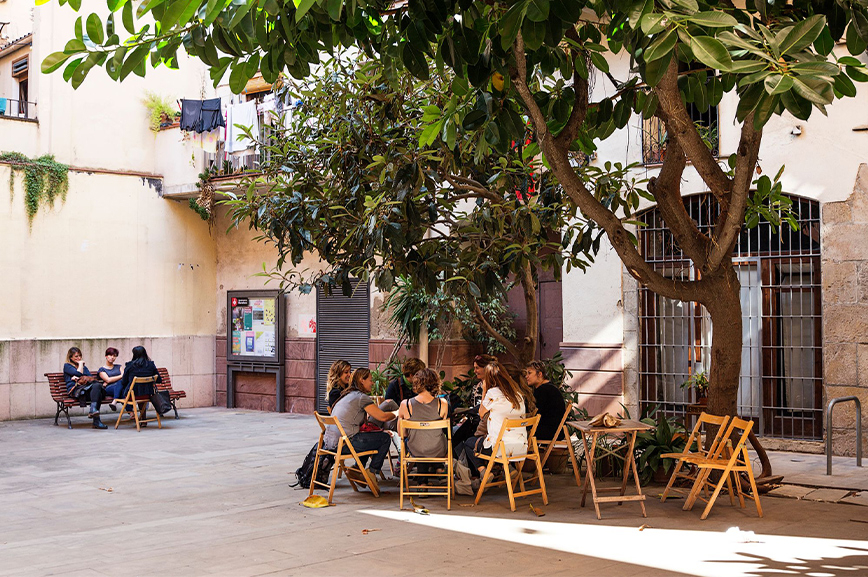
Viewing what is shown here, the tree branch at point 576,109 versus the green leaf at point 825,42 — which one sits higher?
the tree branch at point 576,109

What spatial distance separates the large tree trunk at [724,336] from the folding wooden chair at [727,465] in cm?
37

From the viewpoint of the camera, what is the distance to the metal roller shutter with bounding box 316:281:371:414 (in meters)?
16.1

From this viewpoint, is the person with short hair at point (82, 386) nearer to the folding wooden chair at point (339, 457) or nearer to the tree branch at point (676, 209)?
the folding wooden chair at point (339, 457)

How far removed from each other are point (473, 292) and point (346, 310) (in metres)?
8.41

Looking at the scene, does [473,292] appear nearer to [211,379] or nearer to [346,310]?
Result: [346,310]

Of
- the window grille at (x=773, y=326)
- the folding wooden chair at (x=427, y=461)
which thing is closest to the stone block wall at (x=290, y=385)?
the window grille at (x=773, y=326)

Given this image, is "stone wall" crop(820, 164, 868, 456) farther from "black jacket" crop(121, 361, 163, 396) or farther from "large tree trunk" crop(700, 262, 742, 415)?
"black jacket" crop(121, 361, 163, 396)

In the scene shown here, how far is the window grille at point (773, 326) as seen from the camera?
11.6 metres

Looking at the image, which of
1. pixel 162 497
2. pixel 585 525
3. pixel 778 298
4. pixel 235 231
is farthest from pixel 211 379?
pixel 585 525

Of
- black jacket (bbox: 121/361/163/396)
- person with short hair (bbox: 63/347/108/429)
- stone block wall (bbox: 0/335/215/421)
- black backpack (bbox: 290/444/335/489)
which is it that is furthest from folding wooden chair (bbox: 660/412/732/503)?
stone block wall (bbox: 0/335/215/421)

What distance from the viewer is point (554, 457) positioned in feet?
32.9

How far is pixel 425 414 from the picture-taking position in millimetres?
8398

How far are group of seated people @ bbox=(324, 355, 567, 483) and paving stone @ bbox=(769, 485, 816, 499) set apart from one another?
2.18 meters

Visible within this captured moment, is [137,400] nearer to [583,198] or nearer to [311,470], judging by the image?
[311,470]
